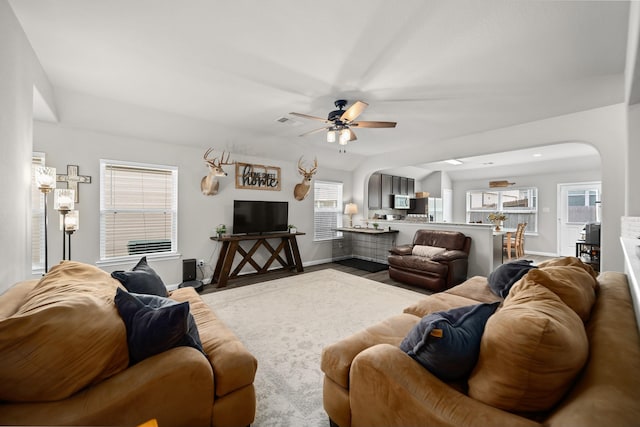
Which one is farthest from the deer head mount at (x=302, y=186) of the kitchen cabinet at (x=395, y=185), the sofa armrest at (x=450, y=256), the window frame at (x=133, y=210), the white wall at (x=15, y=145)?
the white wall at (x=15, y=145)

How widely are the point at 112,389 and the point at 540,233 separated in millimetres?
9712

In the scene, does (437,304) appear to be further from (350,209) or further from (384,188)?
(384,188)

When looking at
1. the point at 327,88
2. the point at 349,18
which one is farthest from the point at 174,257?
the point at 349,18

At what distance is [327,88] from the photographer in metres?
2.99

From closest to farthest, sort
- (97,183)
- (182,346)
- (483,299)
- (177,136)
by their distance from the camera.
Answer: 1. (182,346)
2. (483,299)
3. (97,183)
4. (177,136)

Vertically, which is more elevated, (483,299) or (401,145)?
(401,145)

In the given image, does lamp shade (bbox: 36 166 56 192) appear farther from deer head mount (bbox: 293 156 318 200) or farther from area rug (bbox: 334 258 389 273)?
area rug (bbox: 334 258 389 273)

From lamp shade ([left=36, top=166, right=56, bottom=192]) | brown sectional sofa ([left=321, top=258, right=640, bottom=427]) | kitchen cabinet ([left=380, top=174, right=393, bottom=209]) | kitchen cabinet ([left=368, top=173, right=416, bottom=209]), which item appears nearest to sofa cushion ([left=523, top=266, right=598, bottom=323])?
brown sectional sofa ([left=321, top=258, right=640, bottom=427])

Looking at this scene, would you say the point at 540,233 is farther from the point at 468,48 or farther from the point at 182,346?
the point at 182,346

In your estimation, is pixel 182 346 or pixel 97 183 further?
pixel 97 183

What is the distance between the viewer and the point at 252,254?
5.13 m

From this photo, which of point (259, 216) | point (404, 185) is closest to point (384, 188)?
point (404, 185)

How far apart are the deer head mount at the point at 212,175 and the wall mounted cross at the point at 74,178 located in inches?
61.6

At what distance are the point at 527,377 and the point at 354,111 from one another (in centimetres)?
267
